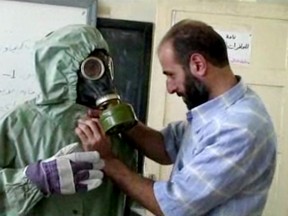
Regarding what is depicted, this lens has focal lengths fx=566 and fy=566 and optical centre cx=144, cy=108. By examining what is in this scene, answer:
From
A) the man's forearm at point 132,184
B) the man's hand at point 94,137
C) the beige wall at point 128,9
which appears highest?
the beige wall at point 128,9

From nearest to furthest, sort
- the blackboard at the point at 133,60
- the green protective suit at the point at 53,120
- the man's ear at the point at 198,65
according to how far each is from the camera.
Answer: the green protective suit at the point at 53,120 < the man's ear at the point at 198,65 < the blackboard at the point at 133,60

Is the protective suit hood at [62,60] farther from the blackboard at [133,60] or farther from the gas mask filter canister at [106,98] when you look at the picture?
the blackboard at [133,60]

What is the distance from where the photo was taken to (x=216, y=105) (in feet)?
5.55

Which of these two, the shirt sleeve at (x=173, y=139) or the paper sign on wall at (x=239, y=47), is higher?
the paper sign on wall at (x=239, y=47)

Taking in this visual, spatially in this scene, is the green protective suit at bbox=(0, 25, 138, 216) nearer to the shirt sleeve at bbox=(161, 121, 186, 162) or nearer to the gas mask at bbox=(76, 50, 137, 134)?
the gas mask at bbox=(76, 50, 137, 134)

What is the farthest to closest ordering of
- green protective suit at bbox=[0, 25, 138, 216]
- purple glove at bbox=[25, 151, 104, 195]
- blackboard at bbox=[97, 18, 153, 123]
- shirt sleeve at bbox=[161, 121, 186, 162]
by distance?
blackboard at bbox=[97, 18, 153, 123] < shirt sleeve at bbox=[161, 121, 186, 162] < green protective suit at bbox=[0, 25, 138, 216] < purple glove at bbox=[25, 151, 104, 195]

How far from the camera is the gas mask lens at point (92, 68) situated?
1601mm

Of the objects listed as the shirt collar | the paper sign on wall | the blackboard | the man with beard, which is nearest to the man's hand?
the man with beard

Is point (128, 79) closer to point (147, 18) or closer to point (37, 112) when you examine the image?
point (147, 18)

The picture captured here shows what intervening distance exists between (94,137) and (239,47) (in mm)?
1444

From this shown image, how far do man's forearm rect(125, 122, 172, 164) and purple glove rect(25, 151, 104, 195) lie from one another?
0.88 ft

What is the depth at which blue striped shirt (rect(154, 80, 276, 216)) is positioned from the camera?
5.14 feet

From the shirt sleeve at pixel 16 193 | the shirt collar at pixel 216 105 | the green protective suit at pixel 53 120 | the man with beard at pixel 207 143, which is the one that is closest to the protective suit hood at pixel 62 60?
the green protective suit at pixel 53 120

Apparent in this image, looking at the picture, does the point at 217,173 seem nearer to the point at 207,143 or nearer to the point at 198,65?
the point at 207,143
